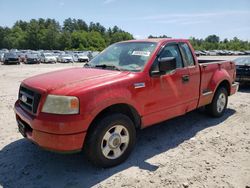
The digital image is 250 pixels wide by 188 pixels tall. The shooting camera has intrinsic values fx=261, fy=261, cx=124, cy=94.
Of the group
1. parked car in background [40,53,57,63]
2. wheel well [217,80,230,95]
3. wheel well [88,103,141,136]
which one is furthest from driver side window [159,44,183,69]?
parked car in background [40,53,57,63]

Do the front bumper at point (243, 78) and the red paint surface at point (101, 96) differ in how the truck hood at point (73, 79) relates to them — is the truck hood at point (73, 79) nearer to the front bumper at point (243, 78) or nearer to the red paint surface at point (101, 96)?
the red paint surface at point (101, 96)

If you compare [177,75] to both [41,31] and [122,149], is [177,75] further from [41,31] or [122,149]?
[41,31]

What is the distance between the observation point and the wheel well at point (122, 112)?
367 centimetres

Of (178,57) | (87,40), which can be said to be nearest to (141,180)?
(178,57)

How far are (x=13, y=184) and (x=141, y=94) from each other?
7.24 ft

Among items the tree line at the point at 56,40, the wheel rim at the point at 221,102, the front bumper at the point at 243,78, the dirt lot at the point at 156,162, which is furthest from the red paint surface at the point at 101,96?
the tree line at the point at 56,40

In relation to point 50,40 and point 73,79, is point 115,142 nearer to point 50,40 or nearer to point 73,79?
point 73,79

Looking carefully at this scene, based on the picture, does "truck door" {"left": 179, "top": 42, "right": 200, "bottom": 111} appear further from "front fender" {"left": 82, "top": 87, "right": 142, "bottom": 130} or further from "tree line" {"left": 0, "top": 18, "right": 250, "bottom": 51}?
"tree line" {"left": 0, "top": 18, "right": 250, "bottom": 51}

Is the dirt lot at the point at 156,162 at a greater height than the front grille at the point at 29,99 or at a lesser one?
lesser

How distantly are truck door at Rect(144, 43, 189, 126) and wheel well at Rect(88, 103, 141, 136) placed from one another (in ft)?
0.61

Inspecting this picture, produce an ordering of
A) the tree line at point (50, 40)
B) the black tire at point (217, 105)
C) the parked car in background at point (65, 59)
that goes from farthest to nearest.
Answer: the tree line at point (50, 40)
the parked car in background at point (65, 59)
the black tire at point (217, 105)

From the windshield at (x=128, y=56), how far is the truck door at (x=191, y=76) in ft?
2.80

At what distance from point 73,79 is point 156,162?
1799mm

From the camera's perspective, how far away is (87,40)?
109 meters
